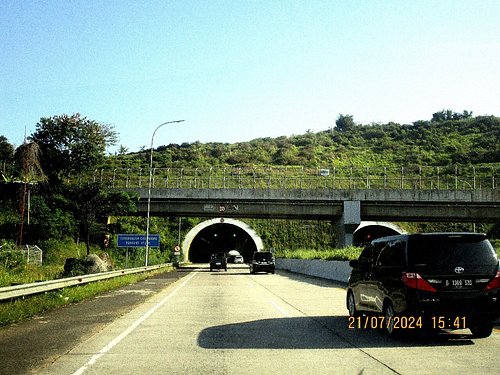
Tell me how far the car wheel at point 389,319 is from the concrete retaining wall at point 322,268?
56.3 feet

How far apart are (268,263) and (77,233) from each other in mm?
22814

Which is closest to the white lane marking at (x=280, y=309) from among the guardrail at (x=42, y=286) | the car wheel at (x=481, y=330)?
the car wheel at (x=481, y=330)

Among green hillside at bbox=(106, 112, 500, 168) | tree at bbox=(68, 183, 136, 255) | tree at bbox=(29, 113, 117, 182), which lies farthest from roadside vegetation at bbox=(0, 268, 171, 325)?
green hillside at bbox=(106, 112, 500, 168)

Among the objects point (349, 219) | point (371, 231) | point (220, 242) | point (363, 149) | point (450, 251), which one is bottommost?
point (220, 242)

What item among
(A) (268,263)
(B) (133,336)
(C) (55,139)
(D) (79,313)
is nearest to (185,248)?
(C) (55,139)

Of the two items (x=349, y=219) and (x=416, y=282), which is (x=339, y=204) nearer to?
(x=349, y=219)

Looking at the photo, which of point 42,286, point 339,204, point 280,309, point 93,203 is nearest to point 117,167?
point 93,203

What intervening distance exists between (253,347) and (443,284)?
346cm

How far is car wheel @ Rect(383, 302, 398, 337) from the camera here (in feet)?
34.9

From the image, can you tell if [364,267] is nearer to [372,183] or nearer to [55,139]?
[55,139]

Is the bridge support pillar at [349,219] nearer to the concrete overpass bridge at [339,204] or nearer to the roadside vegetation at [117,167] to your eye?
the concrete overpass bridge at [339,204]

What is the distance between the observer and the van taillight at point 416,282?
9.97 m

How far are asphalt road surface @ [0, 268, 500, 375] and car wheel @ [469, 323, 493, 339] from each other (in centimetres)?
12

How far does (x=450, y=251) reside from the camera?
10.2 m
